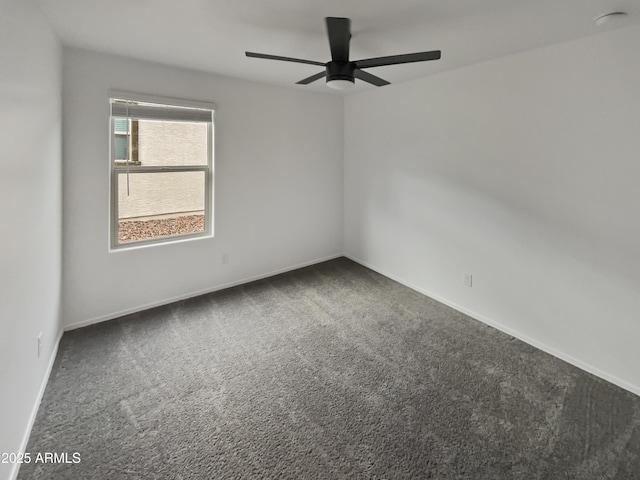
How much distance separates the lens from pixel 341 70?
2.35m

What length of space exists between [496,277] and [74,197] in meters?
3.94

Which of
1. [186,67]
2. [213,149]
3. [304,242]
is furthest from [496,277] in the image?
[186,67]

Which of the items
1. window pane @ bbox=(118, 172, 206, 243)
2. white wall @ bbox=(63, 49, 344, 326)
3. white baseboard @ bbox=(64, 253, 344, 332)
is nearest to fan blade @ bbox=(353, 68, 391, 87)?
white wall @ bbox=(63, 49, 344, 326)

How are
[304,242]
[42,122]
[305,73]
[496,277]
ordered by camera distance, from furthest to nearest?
[304,242]
[305,73]
[496,277]
[42,122]

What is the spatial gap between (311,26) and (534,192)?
7.30ft

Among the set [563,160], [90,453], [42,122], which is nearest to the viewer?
[90,453]

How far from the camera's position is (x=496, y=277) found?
320 centimetres

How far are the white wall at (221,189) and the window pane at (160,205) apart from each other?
18 cm

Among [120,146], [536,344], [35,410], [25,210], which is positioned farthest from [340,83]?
[35,410]

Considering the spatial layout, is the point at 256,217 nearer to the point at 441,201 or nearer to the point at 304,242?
the point at 304,242

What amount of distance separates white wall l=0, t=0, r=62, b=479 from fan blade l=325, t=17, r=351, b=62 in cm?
155

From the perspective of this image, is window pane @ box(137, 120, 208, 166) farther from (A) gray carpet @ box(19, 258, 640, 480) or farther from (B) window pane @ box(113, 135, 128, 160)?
(A) gray carpet @ box(19, 258, 640, 480)

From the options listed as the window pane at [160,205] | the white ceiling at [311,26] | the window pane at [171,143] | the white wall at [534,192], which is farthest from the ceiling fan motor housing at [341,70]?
the window pane at [160,205]

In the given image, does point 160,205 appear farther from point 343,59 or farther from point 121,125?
point 343,59
